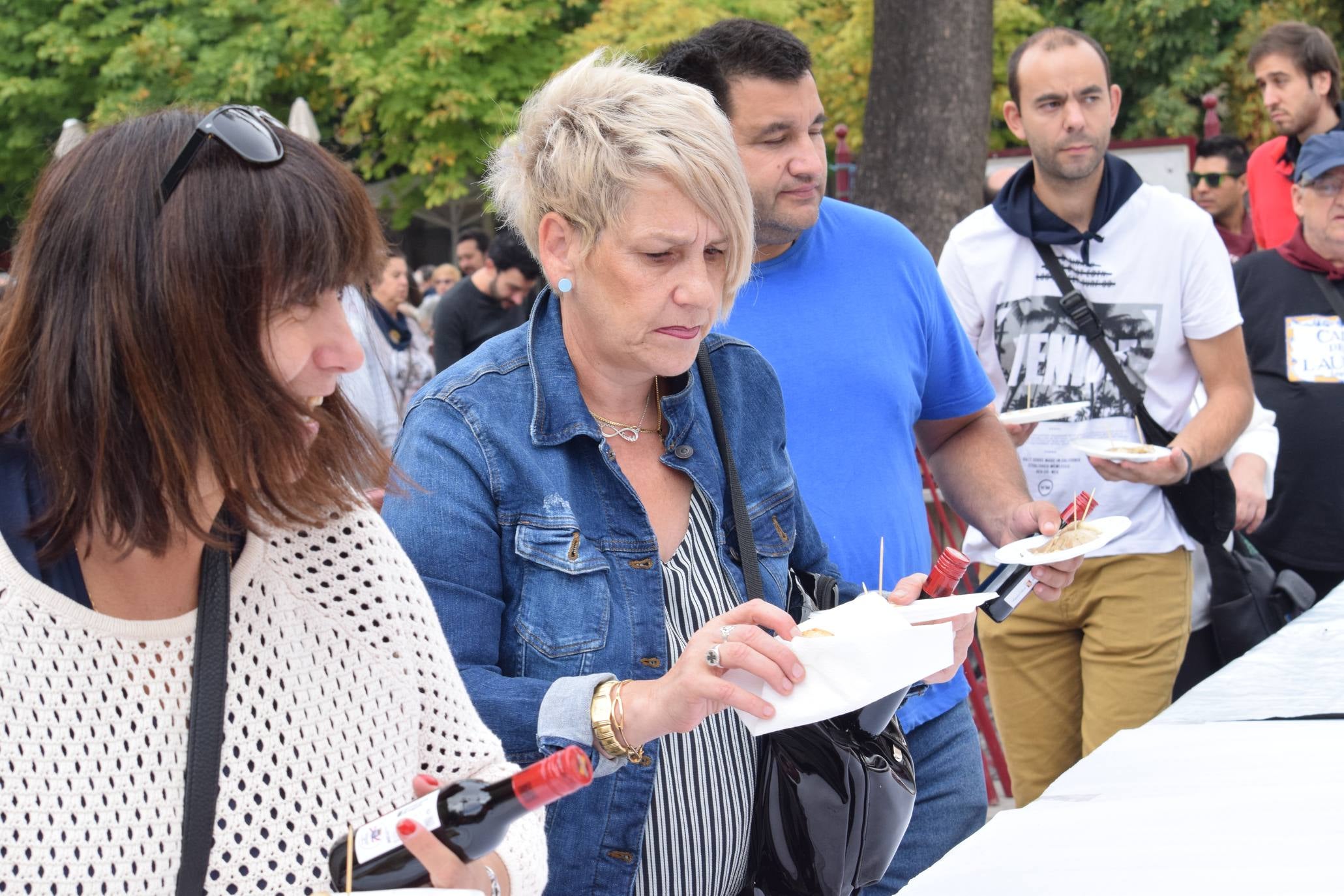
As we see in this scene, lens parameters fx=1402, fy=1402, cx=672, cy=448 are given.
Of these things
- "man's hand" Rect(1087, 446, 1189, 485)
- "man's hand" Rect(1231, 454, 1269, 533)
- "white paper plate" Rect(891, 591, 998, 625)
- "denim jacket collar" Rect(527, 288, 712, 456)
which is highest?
"denim jacket collar" Rect(527, 288, 712, 456)

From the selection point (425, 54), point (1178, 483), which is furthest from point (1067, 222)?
point (425, 54)

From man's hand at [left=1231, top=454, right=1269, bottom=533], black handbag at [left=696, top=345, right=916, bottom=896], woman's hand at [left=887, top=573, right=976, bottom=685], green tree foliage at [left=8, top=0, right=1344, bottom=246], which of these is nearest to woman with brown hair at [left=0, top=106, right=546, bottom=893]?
black handbag at [left=696, top=345, right=916, bottom=896]

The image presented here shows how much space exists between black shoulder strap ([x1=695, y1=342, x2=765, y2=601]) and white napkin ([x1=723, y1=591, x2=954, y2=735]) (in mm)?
413

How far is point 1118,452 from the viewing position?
3.71m

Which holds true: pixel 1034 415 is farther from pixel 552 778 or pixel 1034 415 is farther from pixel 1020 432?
pixel 552 778

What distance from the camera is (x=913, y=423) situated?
128 inches

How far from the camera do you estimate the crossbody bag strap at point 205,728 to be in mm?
1702

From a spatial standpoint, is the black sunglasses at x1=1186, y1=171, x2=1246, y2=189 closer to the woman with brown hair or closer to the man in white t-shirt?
the man in white t-shirt

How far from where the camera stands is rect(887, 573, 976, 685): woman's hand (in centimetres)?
225

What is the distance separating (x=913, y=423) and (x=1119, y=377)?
119 cm

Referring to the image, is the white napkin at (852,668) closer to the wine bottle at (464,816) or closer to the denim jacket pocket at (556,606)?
the denim jacket pocket at (556,606)

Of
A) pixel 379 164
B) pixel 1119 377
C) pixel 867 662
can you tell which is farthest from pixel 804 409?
pixel 379 164

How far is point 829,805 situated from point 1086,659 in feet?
7.37

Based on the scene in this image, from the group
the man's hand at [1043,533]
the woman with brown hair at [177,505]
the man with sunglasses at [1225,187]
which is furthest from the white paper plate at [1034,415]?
the man with sunglasses at [1225,187]
